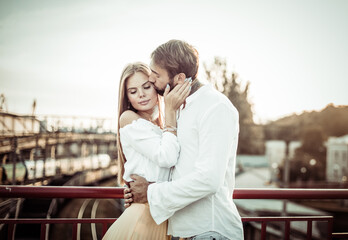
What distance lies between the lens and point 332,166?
33.8 meters

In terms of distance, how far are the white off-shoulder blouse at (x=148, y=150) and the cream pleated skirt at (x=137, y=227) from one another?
0.63ft

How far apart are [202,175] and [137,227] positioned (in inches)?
22.8

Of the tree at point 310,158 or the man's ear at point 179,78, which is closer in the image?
the man's ear at point 179,78

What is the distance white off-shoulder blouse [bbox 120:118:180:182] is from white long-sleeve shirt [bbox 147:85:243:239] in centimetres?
8

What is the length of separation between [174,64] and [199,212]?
83 cm

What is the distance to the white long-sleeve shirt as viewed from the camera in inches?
55.0

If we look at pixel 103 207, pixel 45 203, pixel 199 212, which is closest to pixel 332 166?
pixel 103 207

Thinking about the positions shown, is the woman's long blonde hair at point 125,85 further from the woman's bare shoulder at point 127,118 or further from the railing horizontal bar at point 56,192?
the railing horizontal bar at point 56,192

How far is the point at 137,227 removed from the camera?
5.51ft

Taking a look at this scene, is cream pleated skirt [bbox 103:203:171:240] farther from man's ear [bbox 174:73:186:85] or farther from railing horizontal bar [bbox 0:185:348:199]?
man's ear [bbox 174:73:186:85]

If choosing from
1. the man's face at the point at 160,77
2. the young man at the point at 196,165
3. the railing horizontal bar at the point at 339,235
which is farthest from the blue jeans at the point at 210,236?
the railing horizontal bar at the point at 339,235

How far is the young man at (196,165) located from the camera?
4.60 ft

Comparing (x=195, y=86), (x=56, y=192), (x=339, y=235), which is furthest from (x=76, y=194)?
(x=339, y=235)

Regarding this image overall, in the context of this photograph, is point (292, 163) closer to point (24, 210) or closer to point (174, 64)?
point (24, 210)
